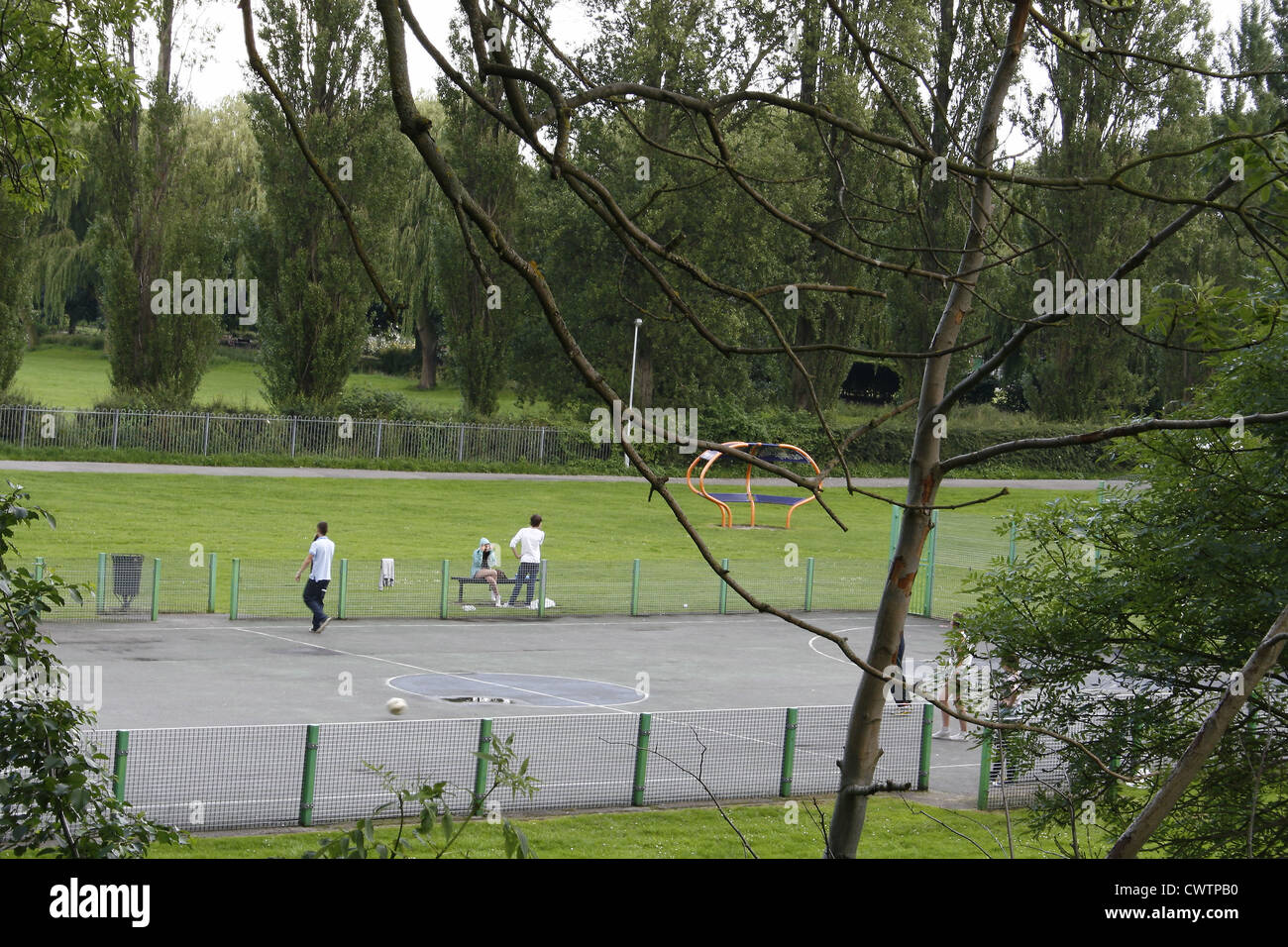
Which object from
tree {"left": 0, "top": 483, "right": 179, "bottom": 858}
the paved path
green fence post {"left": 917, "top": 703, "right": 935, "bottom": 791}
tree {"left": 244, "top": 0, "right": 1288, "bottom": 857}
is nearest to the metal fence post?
the paved path

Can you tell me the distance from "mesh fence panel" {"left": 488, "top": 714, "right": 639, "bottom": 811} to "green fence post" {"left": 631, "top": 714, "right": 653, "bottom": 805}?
177mm

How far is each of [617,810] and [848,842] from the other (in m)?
11.2

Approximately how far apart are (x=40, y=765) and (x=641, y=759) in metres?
9.79

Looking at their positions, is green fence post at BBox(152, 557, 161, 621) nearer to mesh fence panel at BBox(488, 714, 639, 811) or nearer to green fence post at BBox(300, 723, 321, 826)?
mesh fence panel at BBox(488, 714, 639, 811)

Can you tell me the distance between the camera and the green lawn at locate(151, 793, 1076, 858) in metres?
11.6

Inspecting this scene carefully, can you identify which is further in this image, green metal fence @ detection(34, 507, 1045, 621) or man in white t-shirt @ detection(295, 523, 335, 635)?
green metal fence @ detection(34, 507, 1045, 621)

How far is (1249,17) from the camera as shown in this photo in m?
53.7

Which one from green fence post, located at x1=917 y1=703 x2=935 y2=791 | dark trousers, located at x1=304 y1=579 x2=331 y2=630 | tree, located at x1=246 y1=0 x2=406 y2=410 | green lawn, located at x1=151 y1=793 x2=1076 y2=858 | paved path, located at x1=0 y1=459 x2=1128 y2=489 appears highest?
tree, located at x1=246 y1=0 x2=406 y2=410

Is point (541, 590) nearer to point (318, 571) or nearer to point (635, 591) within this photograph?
point (635, 591)

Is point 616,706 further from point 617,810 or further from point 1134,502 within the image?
point 1134,502

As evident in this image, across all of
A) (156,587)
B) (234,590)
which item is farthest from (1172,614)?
(156,587)

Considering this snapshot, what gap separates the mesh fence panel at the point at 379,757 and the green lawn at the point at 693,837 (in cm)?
69

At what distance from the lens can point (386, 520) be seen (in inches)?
1406

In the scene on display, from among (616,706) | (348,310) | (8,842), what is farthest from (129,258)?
(8,842)
